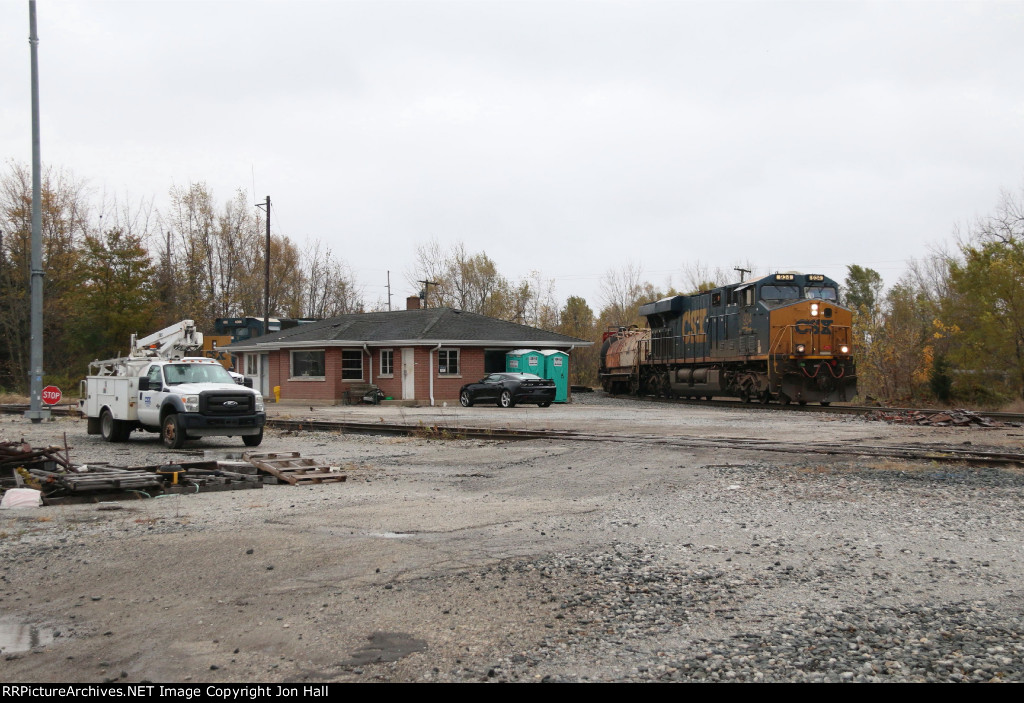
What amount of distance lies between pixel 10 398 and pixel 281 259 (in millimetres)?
30166

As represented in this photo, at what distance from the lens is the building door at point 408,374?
3703 centimetres

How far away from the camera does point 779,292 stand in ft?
91.5

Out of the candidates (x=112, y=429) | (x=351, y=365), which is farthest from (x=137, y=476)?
(x=351, y=365)

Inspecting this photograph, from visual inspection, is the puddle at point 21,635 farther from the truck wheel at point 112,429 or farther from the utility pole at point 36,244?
the utility pole at point 36,244

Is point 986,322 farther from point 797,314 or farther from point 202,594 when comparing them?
point 202,594

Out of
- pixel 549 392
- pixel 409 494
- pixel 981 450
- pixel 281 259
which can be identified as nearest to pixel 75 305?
pixel 281 259

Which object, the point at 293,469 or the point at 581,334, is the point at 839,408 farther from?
the point at 581,334

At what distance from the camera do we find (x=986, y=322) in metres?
28.6

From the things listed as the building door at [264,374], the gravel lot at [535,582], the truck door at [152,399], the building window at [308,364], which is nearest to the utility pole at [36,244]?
the truck door at [152,399]

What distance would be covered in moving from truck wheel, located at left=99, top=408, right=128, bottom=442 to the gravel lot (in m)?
10.2

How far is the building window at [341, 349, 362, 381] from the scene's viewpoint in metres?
38.3

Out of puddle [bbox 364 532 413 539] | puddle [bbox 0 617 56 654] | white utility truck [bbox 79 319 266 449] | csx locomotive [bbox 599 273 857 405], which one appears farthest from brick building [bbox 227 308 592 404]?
puddle [bbox 0 617 56 654]

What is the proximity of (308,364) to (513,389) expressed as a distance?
1184 centimetres

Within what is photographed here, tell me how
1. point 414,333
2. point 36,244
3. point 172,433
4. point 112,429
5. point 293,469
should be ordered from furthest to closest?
point 414,333, point 36,244, point 112,429, point 172,433, point 293,469
